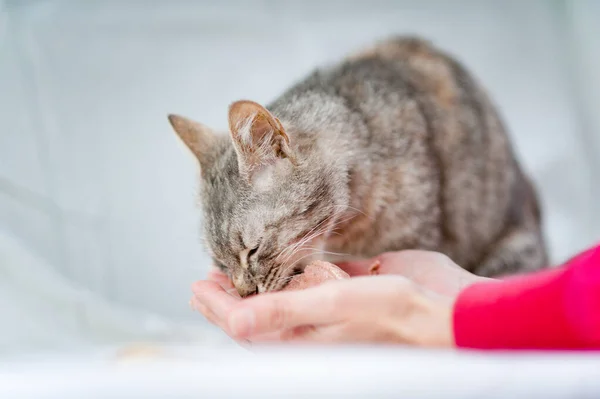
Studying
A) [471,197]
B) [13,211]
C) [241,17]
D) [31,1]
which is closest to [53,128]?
[13,211]

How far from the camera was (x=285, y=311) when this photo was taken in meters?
0.99

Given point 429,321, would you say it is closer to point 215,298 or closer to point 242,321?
point 242,321

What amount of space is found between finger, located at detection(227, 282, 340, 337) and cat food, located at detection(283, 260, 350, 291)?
0.78ft

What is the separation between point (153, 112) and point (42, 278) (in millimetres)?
766

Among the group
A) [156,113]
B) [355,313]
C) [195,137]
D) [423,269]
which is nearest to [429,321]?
[355,313]

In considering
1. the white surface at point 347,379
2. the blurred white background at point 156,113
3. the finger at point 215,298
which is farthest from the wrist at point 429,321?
Answer: the blurred white background at point 156,113

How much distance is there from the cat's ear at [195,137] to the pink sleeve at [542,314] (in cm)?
79

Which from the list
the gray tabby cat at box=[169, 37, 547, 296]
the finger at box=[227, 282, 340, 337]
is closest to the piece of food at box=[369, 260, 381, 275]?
the gray tabby cat at box=[169, 37, 547, 296]

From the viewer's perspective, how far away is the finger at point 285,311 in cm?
98

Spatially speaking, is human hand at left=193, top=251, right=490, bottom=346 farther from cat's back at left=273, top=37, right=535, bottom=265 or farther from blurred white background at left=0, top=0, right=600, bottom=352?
blurred white background at left=0, top=0, right=600, bottom=352

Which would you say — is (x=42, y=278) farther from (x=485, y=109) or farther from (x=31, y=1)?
(x=485, y=109)

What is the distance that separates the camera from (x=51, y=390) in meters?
0.82

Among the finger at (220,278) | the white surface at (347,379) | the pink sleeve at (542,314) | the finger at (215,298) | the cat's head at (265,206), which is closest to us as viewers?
the white surface at (347,379)

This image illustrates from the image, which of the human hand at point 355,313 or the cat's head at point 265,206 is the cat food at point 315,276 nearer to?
the cat's head at point 265,206
